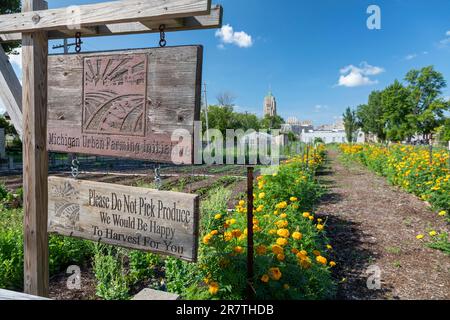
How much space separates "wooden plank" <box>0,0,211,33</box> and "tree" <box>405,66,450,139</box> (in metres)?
50.4

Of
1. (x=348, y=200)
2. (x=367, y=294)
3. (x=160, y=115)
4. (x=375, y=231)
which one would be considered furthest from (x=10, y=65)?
(x=348, y=200)

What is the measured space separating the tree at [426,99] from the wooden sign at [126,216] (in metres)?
50.4

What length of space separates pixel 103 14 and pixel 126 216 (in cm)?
123

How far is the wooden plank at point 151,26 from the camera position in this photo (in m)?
1.62

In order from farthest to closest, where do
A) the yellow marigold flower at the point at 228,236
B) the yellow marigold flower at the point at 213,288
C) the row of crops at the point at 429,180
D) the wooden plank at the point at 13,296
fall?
the row of crops at the point at 429,180
the yellow marigold flower at the point at 228,236
the yellow marigold flower at the point at 213,288
the wooden plank at the point at 13,296

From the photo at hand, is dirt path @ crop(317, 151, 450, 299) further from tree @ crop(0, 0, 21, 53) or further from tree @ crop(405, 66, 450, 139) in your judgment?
tree @ crop(405, 66, 450, 139)

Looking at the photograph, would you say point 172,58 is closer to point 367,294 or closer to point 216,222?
point 216,222

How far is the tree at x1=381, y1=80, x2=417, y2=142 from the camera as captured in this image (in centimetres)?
4488

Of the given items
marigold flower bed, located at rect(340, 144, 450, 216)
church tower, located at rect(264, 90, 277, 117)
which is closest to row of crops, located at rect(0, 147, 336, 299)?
marigold flower bed, located at rect(340, 144, 450, 216)

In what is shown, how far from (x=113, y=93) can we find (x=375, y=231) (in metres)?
4.81

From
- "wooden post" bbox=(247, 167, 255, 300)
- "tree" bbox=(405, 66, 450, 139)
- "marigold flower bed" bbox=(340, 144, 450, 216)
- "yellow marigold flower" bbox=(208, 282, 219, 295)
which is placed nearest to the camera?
"yellow marigold flower" bbox=(208, 282, 219, 295)

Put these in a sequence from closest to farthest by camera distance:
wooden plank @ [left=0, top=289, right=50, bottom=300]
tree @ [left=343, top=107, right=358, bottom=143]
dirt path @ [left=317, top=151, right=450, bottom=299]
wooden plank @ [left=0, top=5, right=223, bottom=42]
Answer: wooden plank @ [left=0, top=289, right=50, bottom=300] < wooden plank @ [left=0, top=5, right=223, bottom=42] < dirt path @ [left=317, top=151, right=450, bottom=299] < tree @ [left=343, top=107, right=358, bottom=143]

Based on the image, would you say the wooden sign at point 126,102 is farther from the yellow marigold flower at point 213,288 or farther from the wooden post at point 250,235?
the yellow marigold flower at point 213,288

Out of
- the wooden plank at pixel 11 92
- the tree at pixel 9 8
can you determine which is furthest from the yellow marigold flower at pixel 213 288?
the tree at pixel 9 8
